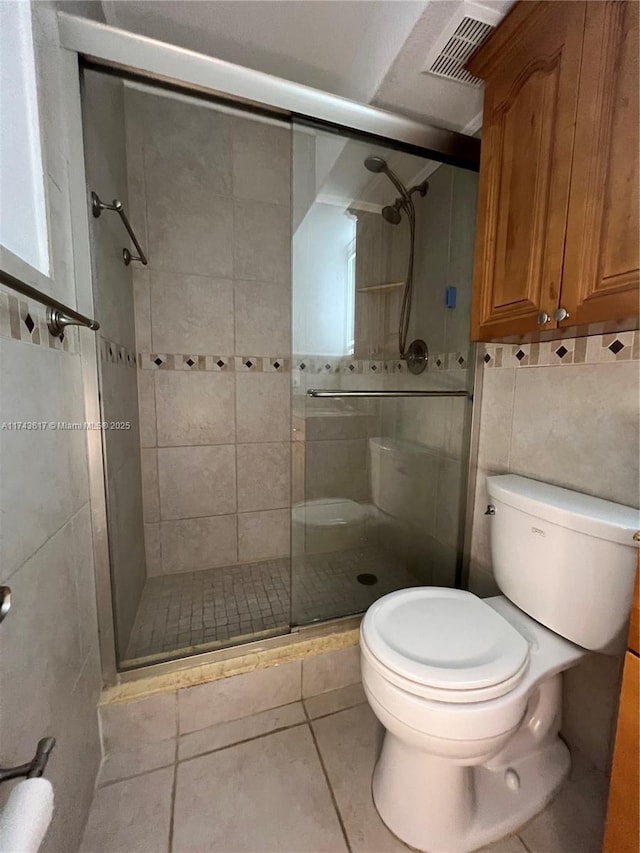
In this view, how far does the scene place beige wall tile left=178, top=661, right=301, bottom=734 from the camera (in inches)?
43.7

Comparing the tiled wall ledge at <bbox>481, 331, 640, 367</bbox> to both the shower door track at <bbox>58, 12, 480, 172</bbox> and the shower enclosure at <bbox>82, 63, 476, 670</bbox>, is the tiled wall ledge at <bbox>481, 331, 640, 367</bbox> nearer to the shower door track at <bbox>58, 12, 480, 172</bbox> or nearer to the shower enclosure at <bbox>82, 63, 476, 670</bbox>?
the shower enclosure at <bbox>82, 63, 476, 670</bbox>

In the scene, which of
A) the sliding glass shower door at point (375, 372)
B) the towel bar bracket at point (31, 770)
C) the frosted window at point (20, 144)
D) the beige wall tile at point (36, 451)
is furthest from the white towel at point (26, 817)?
the sliding glass shower door at point (375, 372)

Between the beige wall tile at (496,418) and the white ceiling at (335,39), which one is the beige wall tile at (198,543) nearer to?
the beige wall tile at (496,418)

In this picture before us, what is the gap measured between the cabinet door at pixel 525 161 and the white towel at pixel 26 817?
1.23 meters

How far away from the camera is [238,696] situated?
3.77 ft

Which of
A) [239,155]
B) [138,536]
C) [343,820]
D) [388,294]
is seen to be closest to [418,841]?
[343,820]

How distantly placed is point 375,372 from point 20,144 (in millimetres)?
1194

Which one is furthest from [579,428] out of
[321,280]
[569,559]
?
[321,280]

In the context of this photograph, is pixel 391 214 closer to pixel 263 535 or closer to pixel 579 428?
pixel 579 428

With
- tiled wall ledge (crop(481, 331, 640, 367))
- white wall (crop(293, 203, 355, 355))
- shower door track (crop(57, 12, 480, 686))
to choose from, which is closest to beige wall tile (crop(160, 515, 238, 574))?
shower door track (crop(57, 12, 480, 686))

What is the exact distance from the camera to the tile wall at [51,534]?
2.00 ft

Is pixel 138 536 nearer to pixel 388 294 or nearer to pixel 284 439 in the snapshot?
pixel 284 439

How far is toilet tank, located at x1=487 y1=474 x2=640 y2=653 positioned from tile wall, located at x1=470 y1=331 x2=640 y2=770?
0.28ft

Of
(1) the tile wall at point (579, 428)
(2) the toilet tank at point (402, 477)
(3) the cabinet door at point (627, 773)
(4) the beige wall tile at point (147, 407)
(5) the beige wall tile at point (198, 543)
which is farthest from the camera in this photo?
(5) the beige wall tile at point (198, 543)
